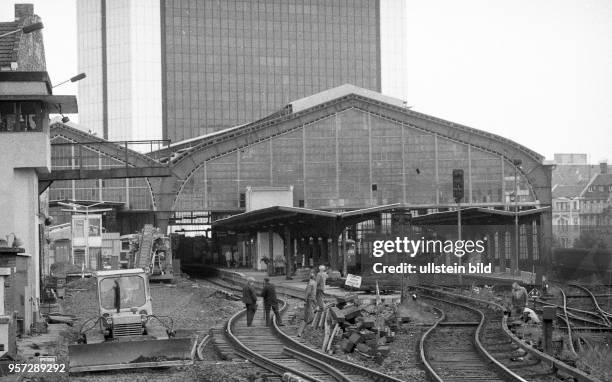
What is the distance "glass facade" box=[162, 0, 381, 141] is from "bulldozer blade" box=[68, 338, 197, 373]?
105 metres

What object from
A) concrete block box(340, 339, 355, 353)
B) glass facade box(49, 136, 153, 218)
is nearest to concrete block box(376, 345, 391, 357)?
concrete block box(340, 339, 355, 353)

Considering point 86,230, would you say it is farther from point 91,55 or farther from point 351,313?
point 91,55

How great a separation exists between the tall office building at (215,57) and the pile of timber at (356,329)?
96.4 m

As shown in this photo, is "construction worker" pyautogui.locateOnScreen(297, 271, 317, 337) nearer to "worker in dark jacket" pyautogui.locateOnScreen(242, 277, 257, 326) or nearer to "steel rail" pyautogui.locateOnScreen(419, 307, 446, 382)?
"worker in dark jacket" pyautogui.locateOnScreen(242, 277, 257, 326)

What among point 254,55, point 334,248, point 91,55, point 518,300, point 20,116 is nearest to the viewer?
point 518,300

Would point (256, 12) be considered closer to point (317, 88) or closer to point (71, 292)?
point (317, 88)

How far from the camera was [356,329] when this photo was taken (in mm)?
22922

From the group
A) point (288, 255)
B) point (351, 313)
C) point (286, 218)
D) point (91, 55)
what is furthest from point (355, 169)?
point (91, 55)

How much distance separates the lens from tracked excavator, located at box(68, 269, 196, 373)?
19.3 m

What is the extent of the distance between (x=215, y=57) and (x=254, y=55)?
5.76 meters

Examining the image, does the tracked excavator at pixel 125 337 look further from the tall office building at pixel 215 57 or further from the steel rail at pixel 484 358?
the tall office building at pixel 215 57

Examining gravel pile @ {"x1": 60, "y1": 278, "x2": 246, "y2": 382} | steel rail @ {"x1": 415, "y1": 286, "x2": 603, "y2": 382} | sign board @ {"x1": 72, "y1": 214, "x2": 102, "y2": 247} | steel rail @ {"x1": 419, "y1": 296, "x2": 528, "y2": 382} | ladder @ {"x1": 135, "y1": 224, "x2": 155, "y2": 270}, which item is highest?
sign board @ {"x1": 72, "y1": 214, "x2": 102, "y2": 247}

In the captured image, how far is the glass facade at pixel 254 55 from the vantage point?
125 metres

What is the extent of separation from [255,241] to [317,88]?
6605 centimetres
